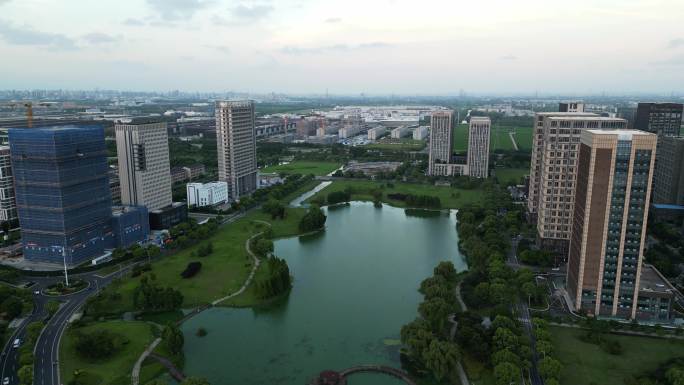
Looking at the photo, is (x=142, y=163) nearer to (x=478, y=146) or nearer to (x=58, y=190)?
(x=58, y=190)

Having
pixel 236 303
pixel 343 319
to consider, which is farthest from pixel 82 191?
pixel 343 319

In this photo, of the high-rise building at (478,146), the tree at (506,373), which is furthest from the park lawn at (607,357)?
the high-rise building at (478,146)

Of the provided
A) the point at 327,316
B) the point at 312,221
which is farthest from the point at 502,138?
the point at 327,316

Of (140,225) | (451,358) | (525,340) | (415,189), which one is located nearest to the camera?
(451,358)

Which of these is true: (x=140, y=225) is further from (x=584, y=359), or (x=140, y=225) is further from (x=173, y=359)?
(x=584, y=359)

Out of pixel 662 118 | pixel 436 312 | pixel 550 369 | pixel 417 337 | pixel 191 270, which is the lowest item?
pixel 191 270
